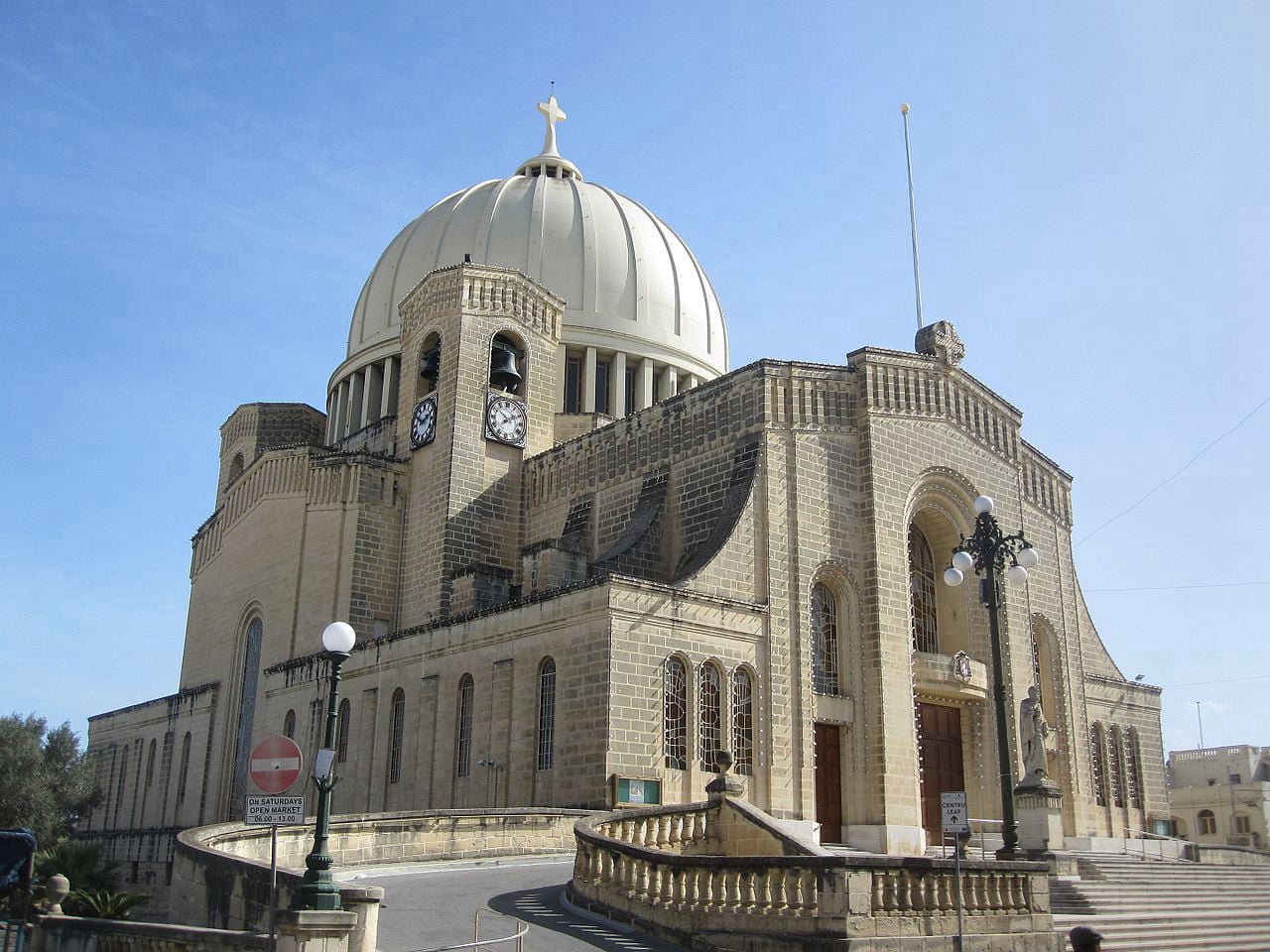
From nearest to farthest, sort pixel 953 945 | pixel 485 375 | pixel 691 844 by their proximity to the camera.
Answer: pixel 953 945
pixel 691 844
pixel 485 375

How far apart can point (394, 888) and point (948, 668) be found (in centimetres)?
1876

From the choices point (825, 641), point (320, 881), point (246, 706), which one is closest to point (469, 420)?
point (246, 706)

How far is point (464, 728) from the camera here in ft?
103

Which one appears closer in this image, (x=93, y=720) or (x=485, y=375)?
(x=485, y=375)

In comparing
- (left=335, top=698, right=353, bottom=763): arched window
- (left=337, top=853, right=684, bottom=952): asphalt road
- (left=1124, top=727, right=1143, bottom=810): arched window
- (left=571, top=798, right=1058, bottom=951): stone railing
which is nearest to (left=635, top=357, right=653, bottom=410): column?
(left=335, top=698, right=353, bottom=763): arched window

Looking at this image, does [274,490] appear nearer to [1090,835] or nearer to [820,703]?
[820,703]

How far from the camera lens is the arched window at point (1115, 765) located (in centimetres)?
3881

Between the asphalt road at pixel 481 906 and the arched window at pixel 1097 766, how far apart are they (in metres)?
22.5

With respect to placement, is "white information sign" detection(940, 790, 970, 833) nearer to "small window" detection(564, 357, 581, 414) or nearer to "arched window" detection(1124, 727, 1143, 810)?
"arched window" detection(1124, 727, 1143, 810)

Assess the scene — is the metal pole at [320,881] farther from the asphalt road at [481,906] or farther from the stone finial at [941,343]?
the stone finial at [941,343]

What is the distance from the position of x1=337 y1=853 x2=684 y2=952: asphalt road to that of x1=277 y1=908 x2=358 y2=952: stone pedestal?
5.63 feet

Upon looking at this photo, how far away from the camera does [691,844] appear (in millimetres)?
20906

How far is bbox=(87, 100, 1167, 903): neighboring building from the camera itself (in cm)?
2900

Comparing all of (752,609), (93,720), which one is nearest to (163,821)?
(93,720)
